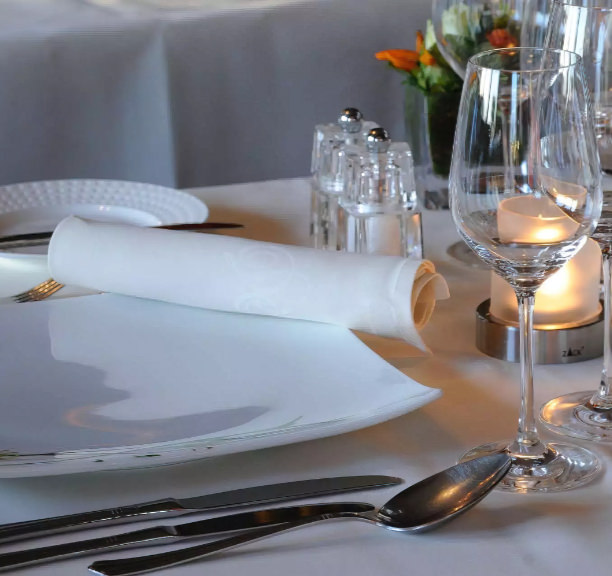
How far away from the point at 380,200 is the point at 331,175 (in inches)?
4.4

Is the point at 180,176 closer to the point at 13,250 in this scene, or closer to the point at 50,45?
the point at 50,45

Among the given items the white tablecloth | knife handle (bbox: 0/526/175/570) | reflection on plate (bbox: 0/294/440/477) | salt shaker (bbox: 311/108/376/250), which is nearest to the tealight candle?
reflection on plate (bbox: 0/294/440/477)

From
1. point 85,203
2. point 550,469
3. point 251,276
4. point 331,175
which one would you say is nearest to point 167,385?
point 251,276

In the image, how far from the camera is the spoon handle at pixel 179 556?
477 mm

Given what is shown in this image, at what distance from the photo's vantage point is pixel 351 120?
95 cm

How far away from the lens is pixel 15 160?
204cm

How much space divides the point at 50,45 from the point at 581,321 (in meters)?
1.55

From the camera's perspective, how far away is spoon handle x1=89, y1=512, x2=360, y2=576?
48 cm

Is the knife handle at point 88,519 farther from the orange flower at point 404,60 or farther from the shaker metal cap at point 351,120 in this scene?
the orange flower at point 404,60

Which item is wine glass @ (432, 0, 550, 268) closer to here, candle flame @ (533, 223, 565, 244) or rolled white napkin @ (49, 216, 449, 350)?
rolled white napkin @ (49, 216, 449, 350)

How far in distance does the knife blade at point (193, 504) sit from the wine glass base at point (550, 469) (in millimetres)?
63

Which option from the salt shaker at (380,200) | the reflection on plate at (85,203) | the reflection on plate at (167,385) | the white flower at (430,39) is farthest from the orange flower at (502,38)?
the reflection on plate at (167,385)

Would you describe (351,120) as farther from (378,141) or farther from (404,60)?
(404,60)

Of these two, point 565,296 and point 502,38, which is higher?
point 502,38
